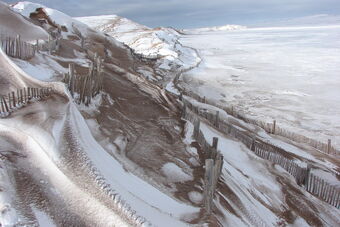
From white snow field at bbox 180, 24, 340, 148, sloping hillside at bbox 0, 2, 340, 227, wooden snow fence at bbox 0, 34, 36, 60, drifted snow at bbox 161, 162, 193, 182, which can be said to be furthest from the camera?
white snow field at bbox 180, 24, 340, 148

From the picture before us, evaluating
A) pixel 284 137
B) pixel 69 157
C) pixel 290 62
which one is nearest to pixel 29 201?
pixel 69 157

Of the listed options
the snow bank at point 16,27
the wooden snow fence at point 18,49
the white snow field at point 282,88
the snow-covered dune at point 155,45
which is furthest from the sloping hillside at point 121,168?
the snow-covered dune at point 155,45

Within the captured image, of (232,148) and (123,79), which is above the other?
(123,79)

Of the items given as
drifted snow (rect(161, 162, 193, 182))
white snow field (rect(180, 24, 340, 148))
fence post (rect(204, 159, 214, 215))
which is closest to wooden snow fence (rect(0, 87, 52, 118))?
drifted snow (rect(161, 162, 193, 182))

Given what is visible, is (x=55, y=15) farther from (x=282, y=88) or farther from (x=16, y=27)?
(x=282, y=88)

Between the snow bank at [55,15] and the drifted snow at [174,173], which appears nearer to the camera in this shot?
the drifted snow at [174,173]

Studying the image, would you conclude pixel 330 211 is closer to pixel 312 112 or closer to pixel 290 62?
pixel 312 112

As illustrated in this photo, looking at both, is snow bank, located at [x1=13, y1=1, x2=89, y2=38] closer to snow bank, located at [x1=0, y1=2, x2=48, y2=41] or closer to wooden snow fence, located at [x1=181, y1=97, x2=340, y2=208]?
snow bank, located at [x1=0, y1=2, x2=48, y2=41]

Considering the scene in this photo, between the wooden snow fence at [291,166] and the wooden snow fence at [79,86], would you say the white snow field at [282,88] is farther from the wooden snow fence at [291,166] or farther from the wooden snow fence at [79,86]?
the wooden snow fence at [79,86]
